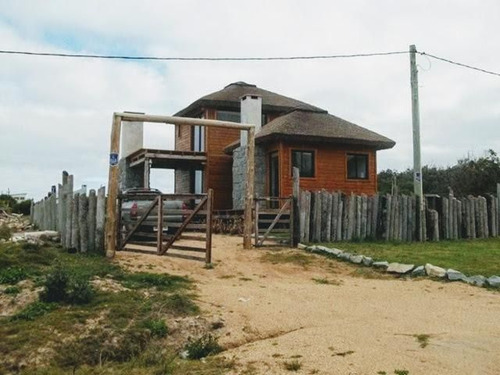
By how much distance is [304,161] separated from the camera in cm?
2378

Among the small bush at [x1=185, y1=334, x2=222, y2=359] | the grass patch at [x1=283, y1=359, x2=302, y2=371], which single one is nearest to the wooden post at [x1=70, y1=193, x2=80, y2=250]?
the small bush at [x1=185, y1=334, x2=222, y2=359]

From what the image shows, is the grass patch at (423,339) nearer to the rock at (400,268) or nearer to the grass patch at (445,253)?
the rock at (400,268)

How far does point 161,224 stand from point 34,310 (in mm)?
5710

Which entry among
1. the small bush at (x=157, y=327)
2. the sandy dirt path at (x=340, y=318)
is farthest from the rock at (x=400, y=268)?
the small bush at (x=157, y=327)

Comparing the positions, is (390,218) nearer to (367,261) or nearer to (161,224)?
(367,261)

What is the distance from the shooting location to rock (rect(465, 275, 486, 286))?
1030 cm

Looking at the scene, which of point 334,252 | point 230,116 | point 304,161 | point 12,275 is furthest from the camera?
point 230,116

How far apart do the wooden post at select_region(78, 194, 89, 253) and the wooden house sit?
35.8ft

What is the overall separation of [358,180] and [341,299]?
16.6m

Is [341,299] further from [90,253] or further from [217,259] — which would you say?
[90,253]

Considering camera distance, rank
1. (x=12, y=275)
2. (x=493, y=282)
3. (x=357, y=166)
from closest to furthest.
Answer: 1. (x=12, y=275)
2. (x=493, y=282)
3. (x=357, y=166)

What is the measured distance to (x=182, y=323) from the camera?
6.93 meters

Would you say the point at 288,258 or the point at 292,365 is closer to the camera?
the point at 292,365

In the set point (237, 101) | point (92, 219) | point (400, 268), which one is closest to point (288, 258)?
point (400, 268)
